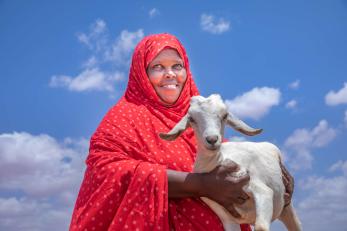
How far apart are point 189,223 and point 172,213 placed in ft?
0.47

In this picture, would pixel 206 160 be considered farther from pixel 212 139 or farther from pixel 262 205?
pixel 262 205

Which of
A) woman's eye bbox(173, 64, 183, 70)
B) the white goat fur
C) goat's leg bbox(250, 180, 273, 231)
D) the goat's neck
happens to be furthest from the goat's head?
woman's eye bbox(173, 64, 183, 70)

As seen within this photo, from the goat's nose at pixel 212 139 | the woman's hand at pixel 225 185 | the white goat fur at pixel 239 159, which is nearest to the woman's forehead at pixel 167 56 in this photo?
the white goat fur at pixel 239 159

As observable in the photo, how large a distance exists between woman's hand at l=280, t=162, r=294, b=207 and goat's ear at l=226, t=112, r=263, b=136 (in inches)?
30.9

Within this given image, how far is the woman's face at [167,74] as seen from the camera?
4328mm

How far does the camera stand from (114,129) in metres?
4.07

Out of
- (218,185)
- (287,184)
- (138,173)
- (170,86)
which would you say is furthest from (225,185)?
(170,86)

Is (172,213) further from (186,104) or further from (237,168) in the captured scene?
(186,104)

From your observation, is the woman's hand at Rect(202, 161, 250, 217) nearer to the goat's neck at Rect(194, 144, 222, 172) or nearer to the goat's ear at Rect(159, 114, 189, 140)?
the goat's neck at Rect(194, 144, 222, 172)

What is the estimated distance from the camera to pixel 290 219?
14.4 feet

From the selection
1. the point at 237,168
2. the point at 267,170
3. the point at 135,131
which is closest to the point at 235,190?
the point at 237,168

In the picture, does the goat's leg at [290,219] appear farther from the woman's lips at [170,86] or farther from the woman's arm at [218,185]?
the woman's lips at [170,86]

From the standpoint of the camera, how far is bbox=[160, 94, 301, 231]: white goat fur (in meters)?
3.34

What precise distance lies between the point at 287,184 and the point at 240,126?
0.90m
